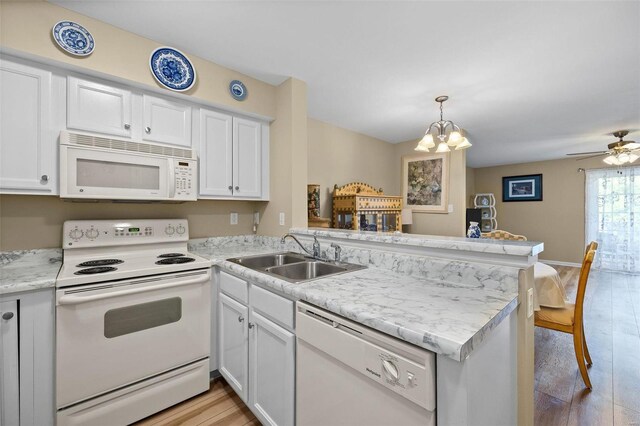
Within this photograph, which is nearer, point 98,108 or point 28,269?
point 28,269

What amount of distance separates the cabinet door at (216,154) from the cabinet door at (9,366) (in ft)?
3.96

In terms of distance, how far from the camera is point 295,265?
6.44 feet

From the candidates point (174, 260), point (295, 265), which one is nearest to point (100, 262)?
point (174, 260)

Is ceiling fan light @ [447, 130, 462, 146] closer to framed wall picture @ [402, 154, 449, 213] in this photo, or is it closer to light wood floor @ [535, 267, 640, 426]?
framed wall picture @ [402, 154, 449, 213]

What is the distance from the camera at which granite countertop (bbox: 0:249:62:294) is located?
4.29ft

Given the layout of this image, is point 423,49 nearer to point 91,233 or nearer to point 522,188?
point 91,233

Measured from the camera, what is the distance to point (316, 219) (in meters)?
3.16

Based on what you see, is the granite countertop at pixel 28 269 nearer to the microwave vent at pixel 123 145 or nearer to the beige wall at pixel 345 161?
the microwave vent at pixel 123 145

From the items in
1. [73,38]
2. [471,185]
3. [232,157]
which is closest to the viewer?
[73,38]

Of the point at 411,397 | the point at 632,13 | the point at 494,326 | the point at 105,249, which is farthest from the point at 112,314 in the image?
the point at 632,13

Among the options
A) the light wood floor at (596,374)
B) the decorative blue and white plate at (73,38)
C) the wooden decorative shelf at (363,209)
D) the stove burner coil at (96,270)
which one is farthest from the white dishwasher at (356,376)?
the wooden decorative shelf at (363,209)

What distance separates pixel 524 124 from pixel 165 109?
14.0 feet

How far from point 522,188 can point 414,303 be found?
726 cm

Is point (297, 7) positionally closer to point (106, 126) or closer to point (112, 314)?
point (106, 126)
